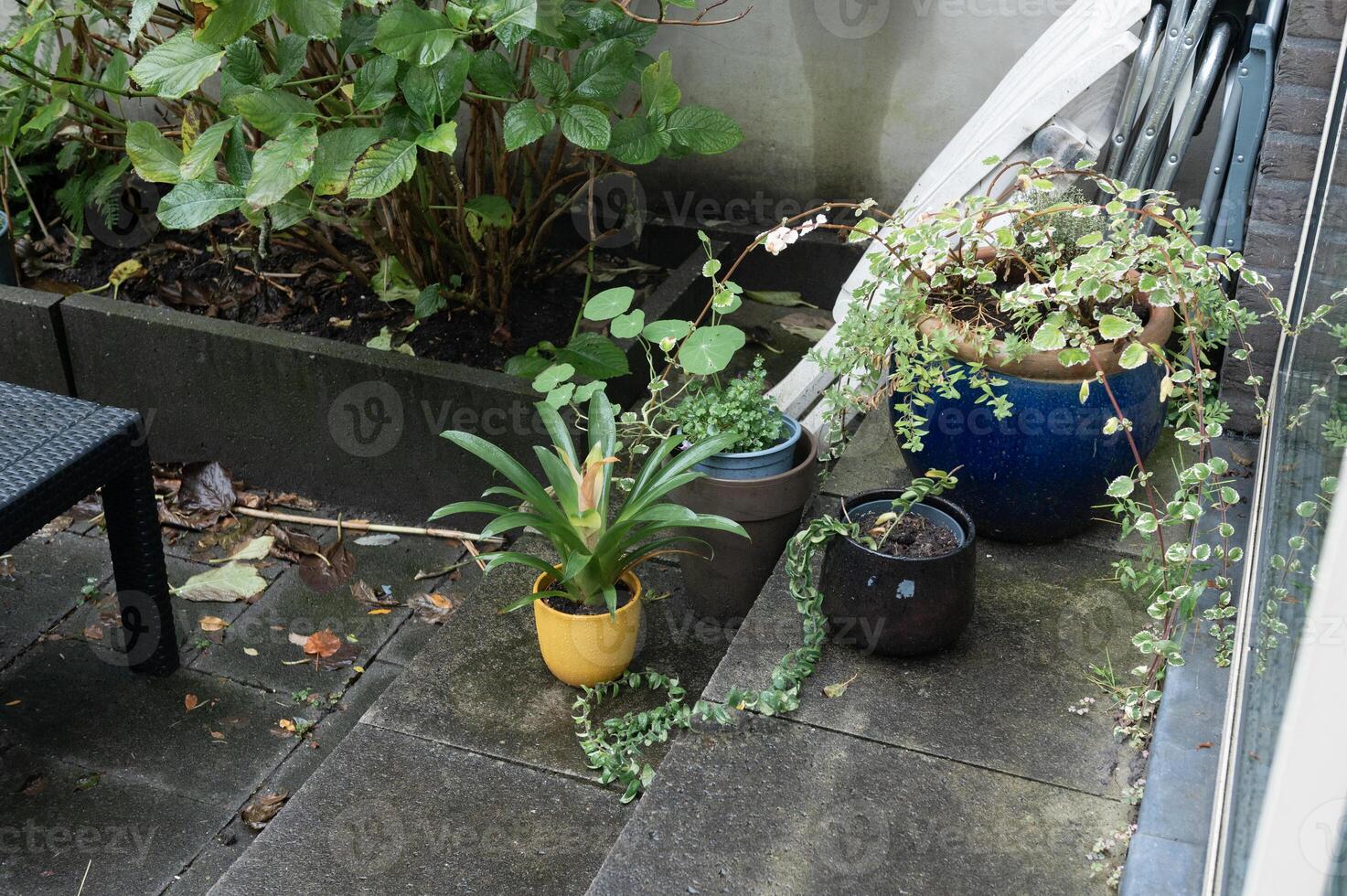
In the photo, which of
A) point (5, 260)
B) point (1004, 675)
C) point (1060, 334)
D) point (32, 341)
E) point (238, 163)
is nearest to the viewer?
point (1060, 334)

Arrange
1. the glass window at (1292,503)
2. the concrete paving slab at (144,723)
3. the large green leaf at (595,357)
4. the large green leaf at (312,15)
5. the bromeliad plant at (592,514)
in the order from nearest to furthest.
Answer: the glass window at (1292,503) → the bromeliad plant at (592,514) → the large green leaf at (312,15) → the concrete paving slab at (144,723) → the large green leaf at (595,357)

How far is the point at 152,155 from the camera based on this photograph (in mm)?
3027

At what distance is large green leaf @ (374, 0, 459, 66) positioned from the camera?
258 cm

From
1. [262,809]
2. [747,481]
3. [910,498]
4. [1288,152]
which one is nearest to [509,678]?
[262,809]

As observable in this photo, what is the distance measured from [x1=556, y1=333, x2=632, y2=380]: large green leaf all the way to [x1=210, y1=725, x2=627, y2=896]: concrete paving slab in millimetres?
1199

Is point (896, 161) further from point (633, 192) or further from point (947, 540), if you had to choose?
point (947, 540)

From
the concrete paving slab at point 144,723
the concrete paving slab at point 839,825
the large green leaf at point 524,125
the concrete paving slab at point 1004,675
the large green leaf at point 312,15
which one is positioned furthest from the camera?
the large green leaf at point 524,125

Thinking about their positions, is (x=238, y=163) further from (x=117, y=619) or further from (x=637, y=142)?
(x=117, y=619)

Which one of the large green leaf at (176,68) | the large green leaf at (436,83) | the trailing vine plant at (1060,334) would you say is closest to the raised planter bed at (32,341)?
the large green leaf at (176,68)

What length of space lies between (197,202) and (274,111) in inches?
16.5

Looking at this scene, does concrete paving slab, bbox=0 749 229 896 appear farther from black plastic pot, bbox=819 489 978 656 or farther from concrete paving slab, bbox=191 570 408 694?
black plastic pot, bbox=819 489 978 656

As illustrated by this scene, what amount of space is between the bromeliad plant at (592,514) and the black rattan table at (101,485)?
756 millimetres

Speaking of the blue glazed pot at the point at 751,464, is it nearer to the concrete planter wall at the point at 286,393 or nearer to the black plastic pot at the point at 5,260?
the concrete planter wall at the point at 286,393

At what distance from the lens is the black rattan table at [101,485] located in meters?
2.39
